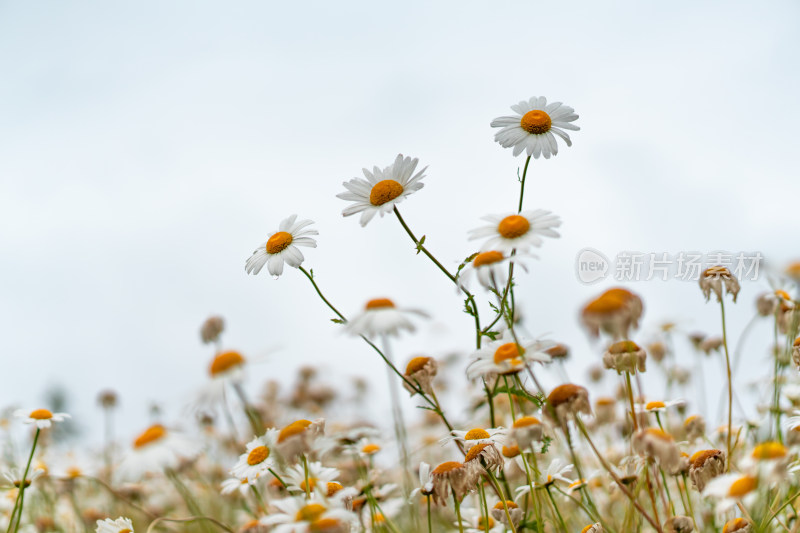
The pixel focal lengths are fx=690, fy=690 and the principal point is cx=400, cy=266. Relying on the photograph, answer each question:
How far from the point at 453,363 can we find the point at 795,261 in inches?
136

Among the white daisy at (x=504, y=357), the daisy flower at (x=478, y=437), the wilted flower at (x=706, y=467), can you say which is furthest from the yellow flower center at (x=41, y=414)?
the wilted flower at (x=706, y=467)

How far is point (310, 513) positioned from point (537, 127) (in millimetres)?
1277

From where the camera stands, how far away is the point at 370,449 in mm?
2572

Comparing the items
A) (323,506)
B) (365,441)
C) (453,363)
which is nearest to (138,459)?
(323,506)

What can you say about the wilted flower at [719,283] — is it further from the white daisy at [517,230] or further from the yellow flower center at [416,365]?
the yellow flower center at [416,365]

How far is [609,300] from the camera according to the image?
1.29m

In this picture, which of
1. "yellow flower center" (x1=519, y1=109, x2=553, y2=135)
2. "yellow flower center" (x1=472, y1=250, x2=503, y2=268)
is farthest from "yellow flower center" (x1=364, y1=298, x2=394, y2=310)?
"yellow flower center" (x1=519, y1=109, x2=553, y2=135)

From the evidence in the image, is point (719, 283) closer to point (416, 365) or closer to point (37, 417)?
point (416, 365)

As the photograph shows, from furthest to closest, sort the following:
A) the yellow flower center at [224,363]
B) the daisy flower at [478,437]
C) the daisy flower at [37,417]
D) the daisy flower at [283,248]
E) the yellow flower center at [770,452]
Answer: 1. the daisy flower at [37,417]
2. the daisy flower at [283,248]
3. the daisy flower at [478,437]
4. the yellow flower center at [224,363]
5. the yellow flower center at [770,452]

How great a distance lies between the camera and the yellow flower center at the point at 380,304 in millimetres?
1635

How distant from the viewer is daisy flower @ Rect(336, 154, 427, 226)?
74.4 inches

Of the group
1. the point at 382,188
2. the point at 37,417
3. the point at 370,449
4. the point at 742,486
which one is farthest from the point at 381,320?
the point at 37,417

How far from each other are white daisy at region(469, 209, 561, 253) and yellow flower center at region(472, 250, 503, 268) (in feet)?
0.05

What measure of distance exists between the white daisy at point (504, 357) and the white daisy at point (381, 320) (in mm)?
203
